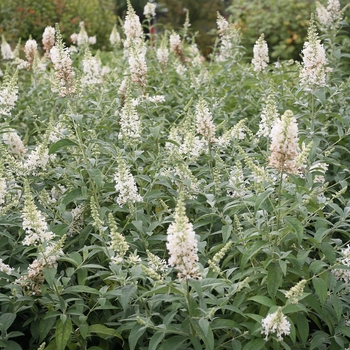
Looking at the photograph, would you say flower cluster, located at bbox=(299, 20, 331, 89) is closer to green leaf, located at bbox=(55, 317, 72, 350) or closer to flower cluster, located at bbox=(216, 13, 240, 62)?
flower cluster, located at bbox=(216, 13, 240, 62)

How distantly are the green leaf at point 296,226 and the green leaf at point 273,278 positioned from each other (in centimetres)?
17

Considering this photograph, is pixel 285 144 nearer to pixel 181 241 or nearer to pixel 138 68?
pixel 181 241

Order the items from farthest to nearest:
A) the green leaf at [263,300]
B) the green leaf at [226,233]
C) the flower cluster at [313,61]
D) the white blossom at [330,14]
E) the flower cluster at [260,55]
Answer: the white blossom at [330,14], the flower cluster at [260,55], the flower cluster at [313,61], the green leaf at [226,233], the green leaf at [263,300]

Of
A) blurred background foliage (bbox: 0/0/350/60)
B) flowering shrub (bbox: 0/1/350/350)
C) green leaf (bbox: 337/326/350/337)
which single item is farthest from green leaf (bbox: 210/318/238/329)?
blurred background foliage (bbox: 0/0/350/60)

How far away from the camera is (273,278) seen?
2844mm

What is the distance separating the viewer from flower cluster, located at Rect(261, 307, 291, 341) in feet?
8.16

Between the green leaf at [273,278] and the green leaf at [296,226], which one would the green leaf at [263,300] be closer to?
the green leaf at [273,278]

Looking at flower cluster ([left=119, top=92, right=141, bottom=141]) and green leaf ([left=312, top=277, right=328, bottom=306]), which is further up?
flower cluster ([left=119, top=92, right=141, bottom=141])

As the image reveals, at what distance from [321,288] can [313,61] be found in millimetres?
1774

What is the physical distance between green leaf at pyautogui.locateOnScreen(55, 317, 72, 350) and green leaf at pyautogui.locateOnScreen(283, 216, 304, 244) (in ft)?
3.68

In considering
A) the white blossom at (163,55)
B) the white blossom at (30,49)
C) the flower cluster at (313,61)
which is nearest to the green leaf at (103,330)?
the flower cluster at (313,61)

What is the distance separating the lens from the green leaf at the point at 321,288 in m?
2.83

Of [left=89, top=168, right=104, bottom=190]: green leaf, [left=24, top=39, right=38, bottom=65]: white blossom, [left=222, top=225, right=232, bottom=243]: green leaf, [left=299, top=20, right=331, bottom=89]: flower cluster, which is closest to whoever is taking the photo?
[left=222, top=225, right=232, bottom=243]: green leaf

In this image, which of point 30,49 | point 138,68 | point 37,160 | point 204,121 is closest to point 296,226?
point 204,121
